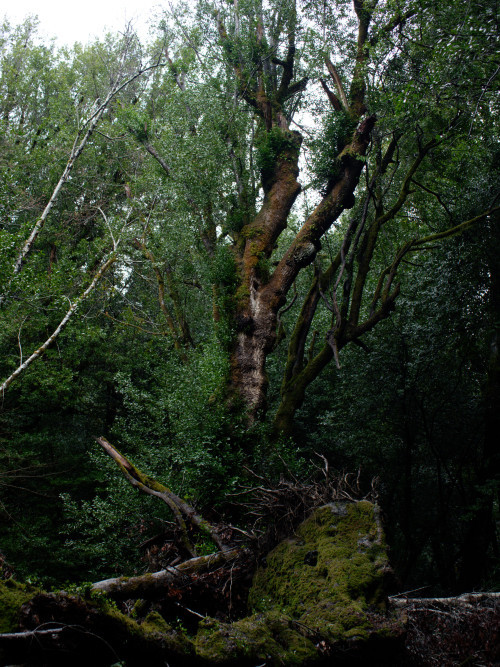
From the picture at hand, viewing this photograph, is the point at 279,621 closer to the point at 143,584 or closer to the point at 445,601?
the point at 143,584

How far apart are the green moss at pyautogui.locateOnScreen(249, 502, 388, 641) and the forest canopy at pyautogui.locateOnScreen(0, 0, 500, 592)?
2.67 metres

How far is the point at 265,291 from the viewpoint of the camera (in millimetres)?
11164

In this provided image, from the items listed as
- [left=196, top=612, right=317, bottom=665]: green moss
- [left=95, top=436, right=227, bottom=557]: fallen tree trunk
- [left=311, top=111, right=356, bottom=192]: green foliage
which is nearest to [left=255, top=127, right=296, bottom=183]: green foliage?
[left=311, top=111, right=356, bottom=192]: green foliage

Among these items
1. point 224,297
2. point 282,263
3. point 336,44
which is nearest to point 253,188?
point 282,263

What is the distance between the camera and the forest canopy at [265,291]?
941 cm

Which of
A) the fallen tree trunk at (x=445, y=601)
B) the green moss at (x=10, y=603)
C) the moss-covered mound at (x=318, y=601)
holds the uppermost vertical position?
the green moss at (x=10, y=603)

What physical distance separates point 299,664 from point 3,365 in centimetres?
1319

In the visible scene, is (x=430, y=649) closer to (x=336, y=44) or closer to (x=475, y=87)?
(x=475, y=87)

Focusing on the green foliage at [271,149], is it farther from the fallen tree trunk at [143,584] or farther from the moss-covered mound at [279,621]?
the fallen tree trunk at [143,584]

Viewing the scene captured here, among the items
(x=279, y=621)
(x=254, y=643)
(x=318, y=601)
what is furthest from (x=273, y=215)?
(x=254, y=643)

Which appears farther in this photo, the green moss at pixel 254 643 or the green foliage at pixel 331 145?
the green foliage at pixel 331 145

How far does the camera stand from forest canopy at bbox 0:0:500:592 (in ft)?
30.9

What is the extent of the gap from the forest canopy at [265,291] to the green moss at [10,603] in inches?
165

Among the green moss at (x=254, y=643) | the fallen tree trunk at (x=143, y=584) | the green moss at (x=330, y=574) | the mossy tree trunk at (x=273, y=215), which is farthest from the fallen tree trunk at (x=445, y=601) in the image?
the mossy tree trunk at (x=273, y=215)
